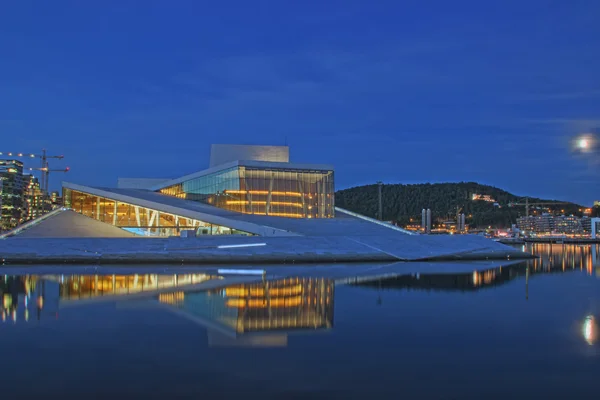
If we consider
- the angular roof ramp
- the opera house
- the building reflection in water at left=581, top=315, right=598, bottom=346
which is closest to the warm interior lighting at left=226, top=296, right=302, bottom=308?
the building reflection in water at left=581, top=315, right=598, bottom=346

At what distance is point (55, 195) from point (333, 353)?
16360cm

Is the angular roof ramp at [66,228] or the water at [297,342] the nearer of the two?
the water at [297,342]

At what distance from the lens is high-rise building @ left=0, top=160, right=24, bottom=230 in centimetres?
11650

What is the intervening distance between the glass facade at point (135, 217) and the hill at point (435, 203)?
290 ft

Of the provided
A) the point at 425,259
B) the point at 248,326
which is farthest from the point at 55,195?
the point at 248,326

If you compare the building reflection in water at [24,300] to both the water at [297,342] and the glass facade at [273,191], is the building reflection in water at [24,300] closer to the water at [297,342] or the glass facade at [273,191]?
the water at [297,342]

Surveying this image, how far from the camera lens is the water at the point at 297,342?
6.78 m

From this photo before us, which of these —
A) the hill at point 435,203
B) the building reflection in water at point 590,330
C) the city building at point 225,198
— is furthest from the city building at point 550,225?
the building reflection in water at point 590,330

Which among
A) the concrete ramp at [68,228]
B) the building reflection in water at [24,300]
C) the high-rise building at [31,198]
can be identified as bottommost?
the building reflection in water at [24,300]

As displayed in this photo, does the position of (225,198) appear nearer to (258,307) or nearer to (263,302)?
(263,302)

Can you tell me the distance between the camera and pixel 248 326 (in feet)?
33.6

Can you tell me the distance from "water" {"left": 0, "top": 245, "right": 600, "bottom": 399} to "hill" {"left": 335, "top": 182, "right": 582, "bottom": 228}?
108620 mm

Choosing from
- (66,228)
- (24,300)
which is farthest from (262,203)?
(24,300)

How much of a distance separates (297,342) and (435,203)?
140 meters
